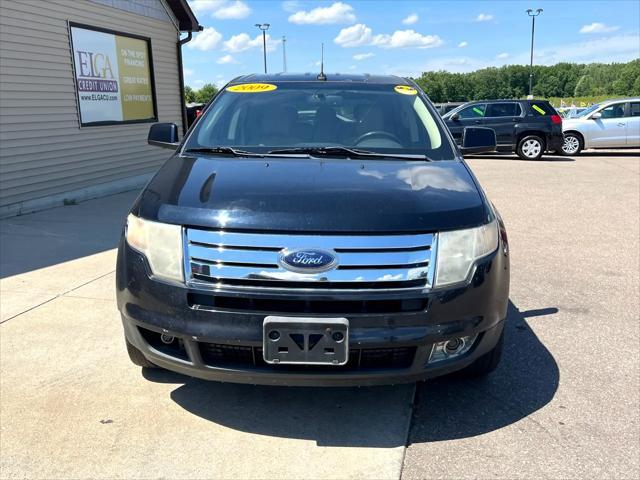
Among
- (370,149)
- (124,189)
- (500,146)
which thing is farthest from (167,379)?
(500,146)

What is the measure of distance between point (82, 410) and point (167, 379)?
0.48 m

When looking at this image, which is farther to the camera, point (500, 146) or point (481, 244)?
point (500, 146)

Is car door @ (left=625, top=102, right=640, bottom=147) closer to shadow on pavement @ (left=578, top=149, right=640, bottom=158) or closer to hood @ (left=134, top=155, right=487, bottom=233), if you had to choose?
shadow on pavement @ (left=578, top=149, right=640, bottom=158)

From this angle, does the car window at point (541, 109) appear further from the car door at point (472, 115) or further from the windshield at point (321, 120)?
the windshield at point (321, 120)

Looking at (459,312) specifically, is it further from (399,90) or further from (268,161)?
(399,90)

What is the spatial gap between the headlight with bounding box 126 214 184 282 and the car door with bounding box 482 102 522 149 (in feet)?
51.0

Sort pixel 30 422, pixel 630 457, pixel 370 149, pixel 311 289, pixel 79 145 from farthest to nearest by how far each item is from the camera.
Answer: pixel 79 145 → pixel 370 149 → pixel 30 422 → pixel 630 457 → pixel 311 289

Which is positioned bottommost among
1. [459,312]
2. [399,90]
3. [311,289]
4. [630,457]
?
[630,457]

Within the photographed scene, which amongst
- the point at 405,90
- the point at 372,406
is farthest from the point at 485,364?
the point at 405,90

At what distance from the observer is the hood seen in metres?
2.39

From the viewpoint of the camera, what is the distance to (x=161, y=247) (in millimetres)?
2482

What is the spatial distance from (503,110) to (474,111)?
0.83 meters

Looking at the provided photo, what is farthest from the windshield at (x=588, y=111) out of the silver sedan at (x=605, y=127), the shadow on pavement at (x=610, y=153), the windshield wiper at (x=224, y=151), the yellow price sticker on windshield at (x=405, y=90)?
the windshield wiper at (x=224, y=151)

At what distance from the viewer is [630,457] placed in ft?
8.20
